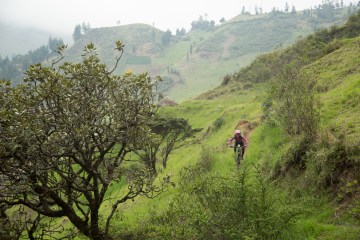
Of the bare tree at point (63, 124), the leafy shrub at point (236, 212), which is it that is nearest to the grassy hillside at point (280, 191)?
the leafy shrub at point (236, 212)

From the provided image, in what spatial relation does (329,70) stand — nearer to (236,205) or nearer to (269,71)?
(236,205)

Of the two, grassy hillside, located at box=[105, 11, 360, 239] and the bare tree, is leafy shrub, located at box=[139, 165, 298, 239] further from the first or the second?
the bare tree

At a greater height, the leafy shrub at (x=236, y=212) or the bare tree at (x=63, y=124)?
the bare tree at (x=63, y=124)

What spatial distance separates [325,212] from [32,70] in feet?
31.3

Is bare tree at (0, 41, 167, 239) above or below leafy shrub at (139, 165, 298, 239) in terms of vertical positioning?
above

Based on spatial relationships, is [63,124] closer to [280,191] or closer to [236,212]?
[236,212]

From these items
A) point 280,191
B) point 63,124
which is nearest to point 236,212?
point 280,191

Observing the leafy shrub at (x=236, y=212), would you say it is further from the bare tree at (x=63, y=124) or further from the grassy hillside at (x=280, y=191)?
the bare tree at (x=63, y=124)

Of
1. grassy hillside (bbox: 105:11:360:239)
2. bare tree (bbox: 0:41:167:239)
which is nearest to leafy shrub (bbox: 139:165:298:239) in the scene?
grassy hillside (bbox: 105:11:360:239)

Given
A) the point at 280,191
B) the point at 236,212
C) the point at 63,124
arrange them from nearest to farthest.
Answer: the point at 236,212 < the point at 63,124 < the point at 280,191

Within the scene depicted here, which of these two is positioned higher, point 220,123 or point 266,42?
point 266,42

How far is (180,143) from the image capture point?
118 ft

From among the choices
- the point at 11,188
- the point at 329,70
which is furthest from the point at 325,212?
the point at 329,70

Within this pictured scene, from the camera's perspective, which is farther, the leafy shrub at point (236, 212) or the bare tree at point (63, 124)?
the bare tree at point (63, 124)
